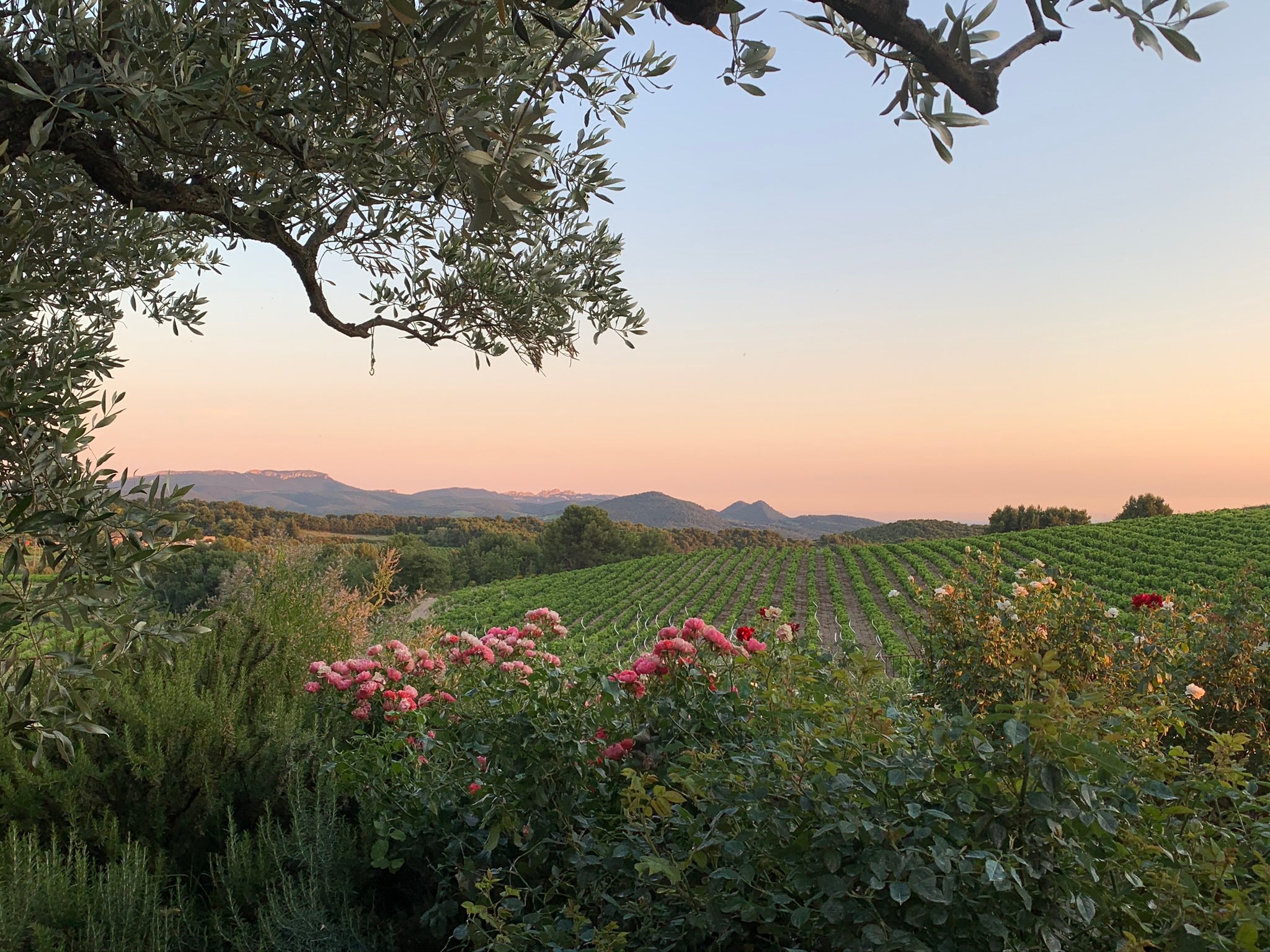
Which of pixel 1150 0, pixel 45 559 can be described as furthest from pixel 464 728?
pixel 1150 0

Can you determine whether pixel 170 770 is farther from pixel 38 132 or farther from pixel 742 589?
pixel 742 589

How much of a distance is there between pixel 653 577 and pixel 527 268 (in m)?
38.8

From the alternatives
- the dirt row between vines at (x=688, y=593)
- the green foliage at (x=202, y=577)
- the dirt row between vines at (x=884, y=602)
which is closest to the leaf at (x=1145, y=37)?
the dirt row between vines at (x=884, y=602)

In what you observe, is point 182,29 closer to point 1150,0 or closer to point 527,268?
point 527,268

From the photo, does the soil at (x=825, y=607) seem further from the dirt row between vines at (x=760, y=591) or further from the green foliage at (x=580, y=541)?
the green foliage at (x=580, y=541)

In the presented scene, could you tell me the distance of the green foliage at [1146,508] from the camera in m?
54.5

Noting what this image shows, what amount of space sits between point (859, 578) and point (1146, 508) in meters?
35.5

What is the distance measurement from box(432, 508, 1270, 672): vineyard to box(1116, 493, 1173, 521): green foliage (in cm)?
1413

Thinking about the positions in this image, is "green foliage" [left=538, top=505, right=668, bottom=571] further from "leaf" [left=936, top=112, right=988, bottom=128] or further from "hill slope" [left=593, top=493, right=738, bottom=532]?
"leaf" [left=936, top=112, right=988, bottom=128]

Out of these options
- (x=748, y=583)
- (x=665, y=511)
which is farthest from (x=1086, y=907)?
(x=665, y=511)

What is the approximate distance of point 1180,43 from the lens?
1.62m

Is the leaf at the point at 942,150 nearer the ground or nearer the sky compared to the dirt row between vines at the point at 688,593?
nearer the sky

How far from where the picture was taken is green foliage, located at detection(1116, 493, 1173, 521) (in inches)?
2144

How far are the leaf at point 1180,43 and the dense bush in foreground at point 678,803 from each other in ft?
4.65
